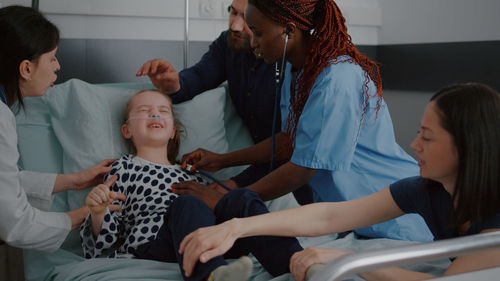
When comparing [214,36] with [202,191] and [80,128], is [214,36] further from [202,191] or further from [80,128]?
[202,191]

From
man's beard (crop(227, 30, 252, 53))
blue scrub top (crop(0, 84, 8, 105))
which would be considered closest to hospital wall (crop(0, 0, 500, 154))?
man's beard (crop(227, 30, 252, 53))

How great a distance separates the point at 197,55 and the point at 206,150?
972mm

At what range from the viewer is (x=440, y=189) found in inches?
51.6

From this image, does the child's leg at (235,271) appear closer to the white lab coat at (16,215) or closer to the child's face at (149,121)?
the white lab coat at (16,215)

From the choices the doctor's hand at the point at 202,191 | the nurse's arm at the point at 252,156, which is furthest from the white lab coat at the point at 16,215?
the nurse's arm at the point at 252,156

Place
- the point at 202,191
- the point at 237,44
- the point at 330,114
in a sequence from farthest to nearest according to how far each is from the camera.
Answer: the point at 237,44 → the point at 202,191 → the point at 330,114

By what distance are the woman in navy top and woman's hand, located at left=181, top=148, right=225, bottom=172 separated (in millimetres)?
865

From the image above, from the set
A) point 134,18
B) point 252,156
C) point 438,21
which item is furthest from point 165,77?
point 438,21

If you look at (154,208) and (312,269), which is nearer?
(312,269)

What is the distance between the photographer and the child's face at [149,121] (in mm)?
2082

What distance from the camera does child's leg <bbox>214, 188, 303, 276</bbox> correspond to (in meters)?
1.39

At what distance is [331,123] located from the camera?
162 centimetres

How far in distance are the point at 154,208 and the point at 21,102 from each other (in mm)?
576

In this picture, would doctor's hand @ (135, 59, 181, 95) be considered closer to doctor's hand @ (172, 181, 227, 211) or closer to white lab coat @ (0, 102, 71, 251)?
doctor's hand @ (172, 181, 227, 211)
